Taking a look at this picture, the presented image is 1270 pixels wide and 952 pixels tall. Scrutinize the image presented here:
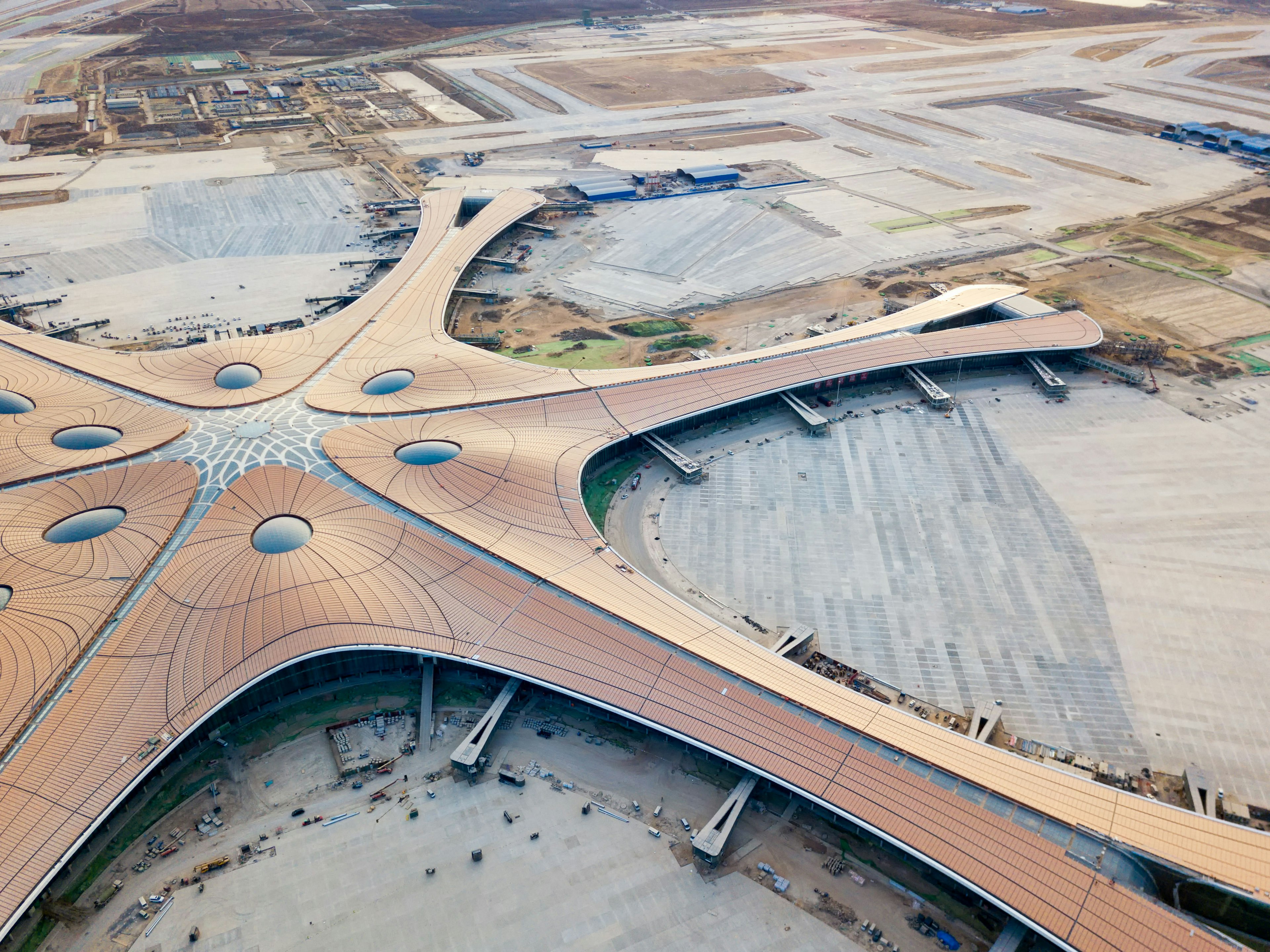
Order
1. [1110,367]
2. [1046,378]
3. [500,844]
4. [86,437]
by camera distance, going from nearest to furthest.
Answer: [500,844] → [86,437] → [1046,378] → [1110,367]

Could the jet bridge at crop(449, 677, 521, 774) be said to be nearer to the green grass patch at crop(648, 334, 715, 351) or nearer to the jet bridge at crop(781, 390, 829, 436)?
the jet bridge at crop(781, 390, 829, 436)

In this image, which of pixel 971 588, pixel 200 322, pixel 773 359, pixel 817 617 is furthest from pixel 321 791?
pixel 200 322

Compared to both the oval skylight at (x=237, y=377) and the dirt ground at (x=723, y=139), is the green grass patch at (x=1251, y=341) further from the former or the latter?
the oval skylight at (x=237, y=377)

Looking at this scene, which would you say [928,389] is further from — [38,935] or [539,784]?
[38,935]

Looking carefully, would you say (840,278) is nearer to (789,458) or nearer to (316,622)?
(789,458)

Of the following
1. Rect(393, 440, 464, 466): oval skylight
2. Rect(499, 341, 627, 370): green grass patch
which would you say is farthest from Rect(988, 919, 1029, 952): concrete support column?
Rect(499, 341, 627, 370): green grass patch

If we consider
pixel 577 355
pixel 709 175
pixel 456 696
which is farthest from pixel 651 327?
pixel 456 696
